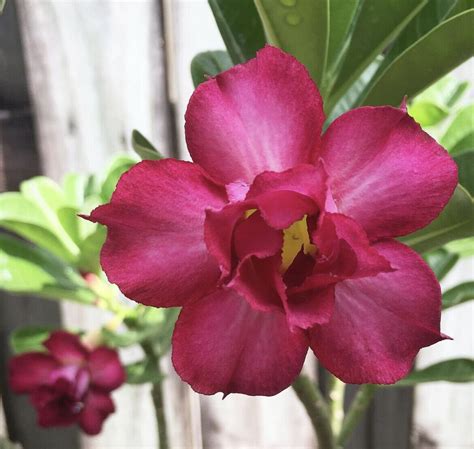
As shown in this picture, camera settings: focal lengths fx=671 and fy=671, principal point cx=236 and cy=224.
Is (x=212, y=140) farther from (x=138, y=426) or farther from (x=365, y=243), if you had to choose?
(x=138, y=426)

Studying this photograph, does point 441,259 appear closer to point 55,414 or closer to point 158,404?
point 158,404

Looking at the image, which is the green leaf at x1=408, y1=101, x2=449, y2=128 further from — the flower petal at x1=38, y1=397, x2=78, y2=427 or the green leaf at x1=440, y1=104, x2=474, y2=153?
the flower petal at x1=38, y1=397, x2=78, y2=427

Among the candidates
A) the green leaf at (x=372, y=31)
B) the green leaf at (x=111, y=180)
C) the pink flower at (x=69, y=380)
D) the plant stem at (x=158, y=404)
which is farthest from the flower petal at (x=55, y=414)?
the green leaf at (x=372, y=31)

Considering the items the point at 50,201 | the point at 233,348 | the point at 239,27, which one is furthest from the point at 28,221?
the point at 233,348

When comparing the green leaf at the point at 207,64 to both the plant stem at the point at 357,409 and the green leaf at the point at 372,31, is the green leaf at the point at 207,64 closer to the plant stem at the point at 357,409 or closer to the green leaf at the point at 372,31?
the green leaf at the point at 372,31

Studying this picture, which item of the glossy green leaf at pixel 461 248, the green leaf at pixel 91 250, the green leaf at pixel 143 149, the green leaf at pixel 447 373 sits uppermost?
the green leaf at pixel 143 149

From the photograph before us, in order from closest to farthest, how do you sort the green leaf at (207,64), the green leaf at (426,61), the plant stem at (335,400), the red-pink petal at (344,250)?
the red-pink petal at (344,250)
the green leaf at (426,61)
the green leaf at (207,64)
the plant stem at (335,400)

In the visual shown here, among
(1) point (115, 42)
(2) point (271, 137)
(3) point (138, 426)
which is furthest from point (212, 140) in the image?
(3) point (138, 426)
